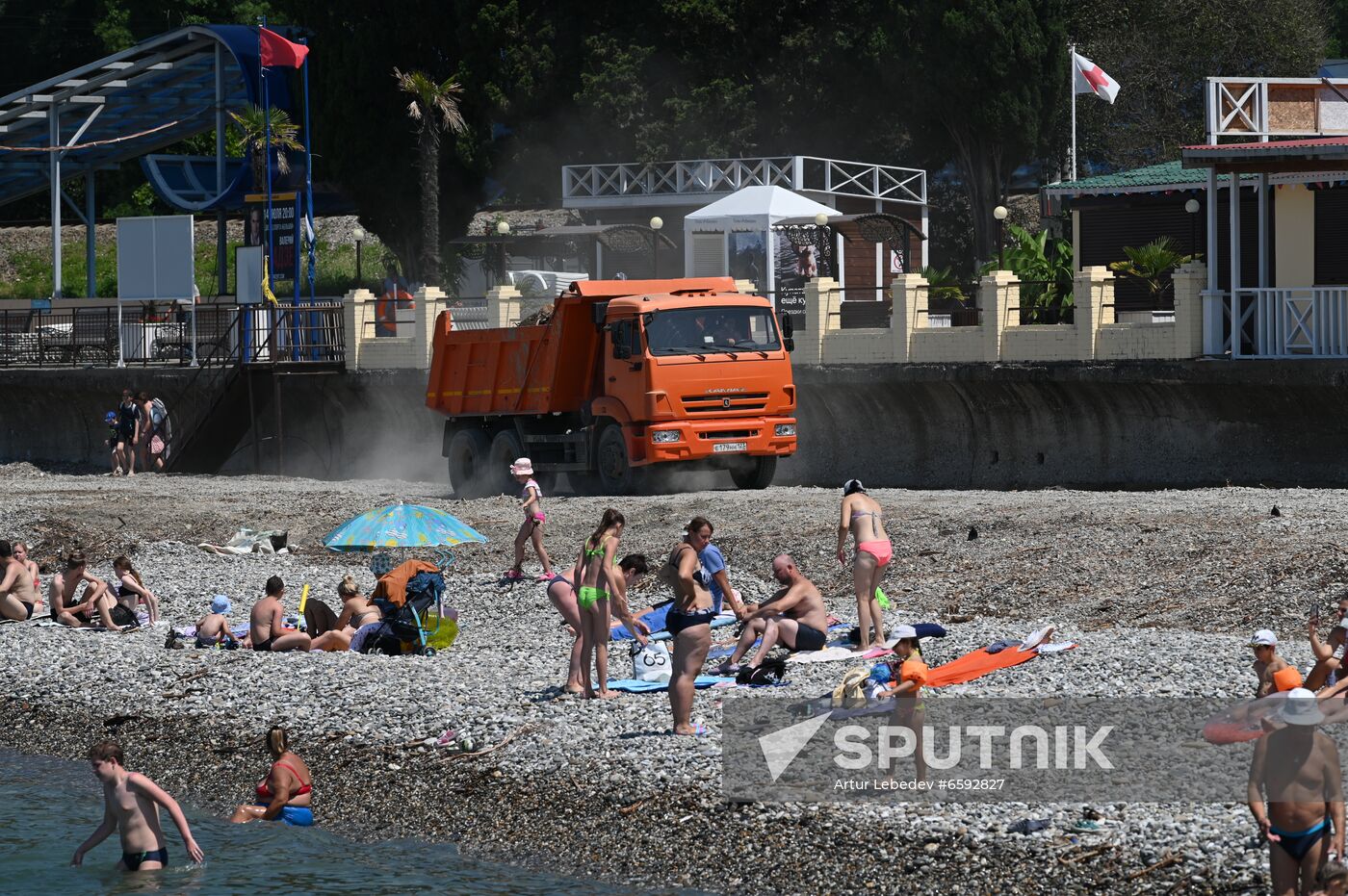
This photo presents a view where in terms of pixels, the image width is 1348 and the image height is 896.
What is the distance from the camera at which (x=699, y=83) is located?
153 ft

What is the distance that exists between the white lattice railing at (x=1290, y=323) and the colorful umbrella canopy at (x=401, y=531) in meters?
10.2

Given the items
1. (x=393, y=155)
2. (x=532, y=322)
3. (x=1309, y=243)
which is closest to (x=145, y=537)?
(x=532, y=322)

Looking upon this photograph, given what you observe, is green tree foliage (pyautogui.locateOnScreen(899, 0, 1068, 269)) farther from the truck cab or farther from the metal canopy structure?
the truck cab

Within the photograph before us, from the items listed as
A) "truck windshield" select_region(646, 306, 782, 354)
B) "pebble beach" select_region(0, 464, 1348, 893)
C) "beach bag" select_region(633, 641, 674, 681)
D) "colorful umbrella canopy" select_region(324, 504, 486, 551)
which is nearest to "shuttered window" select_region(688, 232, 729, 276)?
"truck windshield" select_region(646, 306, 782, 354)

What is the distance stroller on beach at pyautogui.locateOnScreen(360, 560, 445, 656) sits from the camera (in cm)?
1734

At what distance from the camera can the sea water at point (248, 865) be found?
11664 mm

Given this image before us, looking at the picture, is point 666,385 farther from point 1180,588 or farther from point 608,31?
point 608,31

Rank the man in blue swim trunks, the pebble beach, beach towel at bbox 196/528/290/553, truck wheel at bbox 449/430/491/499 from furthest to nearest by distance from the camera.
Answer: truck wheel at bbox 449/430/491/499, beach towel at bbox 196/528/290/553, the pebble beach, the man in blue swim trunks

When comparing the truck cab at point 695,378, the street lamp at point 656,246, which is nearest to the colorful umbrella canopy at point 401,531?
the truck cab at point 695,378

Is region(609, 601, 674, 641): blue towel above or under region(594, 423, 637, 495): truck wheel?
under

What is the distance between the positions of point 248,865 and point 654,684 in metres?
3.67

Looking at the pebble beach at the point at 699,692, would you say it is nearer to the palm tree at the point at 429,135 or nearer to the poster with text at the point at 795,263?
the poster with text at the point at 795,263

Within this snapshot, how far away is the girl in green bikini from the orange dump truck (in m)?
9.73

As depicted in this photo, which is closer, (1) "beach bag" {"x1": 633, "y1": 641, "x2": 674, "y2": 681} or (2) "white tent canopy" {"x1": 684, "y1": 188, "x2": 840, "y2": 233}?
(1) "beach bag" {"x1": 633, "y1": 641, "x2": 674, "y2": 681}
